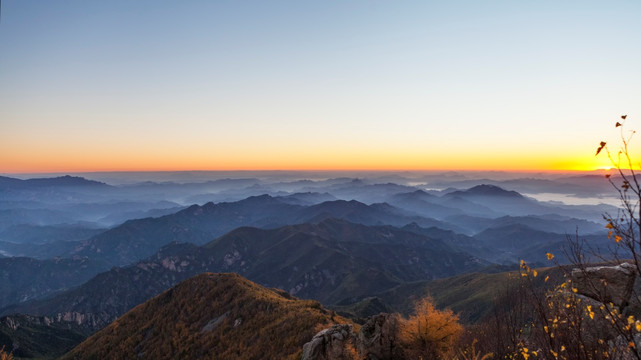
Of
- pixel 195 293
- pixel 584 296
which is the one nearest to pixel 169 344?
pixel 195 293

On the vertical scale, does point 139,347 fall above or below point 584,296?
below

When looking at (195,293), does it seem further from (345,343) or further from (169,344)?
(345,343)

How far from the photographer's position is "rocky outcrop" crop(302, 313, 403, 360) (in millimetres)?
27266

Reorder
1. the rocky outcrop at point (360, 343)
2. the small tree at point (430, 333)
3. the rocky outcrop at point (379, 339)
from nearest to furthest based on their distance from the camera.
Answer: the small tree at point (430, 333)
the rocky outcrop at point (360, 343)
the rocky outcrop at point (379, 339)

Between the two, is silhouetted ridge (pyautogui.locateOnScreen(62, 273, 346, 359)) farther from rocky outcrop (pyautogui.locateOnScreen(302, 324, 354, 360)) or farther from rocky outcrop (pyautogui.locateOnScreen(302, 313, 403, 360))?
rocky outcrop (pyautogui.locateOnScreen(302, 313, 403, 360))

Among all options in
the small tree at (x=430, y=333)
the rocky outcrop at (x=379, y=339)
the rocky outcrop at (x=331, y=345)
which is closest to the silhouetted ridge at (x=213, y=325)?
the rocky outcrop at (x=331, y=345)

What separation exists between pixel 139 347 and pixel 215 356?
80.0 ft

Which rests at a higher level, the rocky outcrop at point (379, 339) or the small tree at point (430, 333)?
the small tree at point (430, 333)

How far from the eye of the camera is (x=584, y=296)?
16594 mm

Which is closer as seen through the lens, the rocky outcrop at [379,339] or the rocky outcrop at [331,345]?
the rocky outcrop at [331,345]

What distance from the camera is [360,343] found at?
2803cm

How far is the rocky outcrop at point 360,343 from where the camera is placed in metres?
27.3

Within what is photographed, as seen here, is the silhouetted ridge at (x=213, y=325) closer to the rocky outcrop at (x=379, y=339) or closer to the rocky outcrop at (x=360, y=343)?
the rocky outcrop at (x=360, y=343)

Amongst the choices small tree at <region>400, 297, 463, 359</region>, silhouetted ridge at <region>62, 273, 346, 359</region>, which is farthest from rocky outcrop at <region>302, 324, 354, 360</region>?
silhouetted ridge at <region>62, 273, 346, 359</region>
